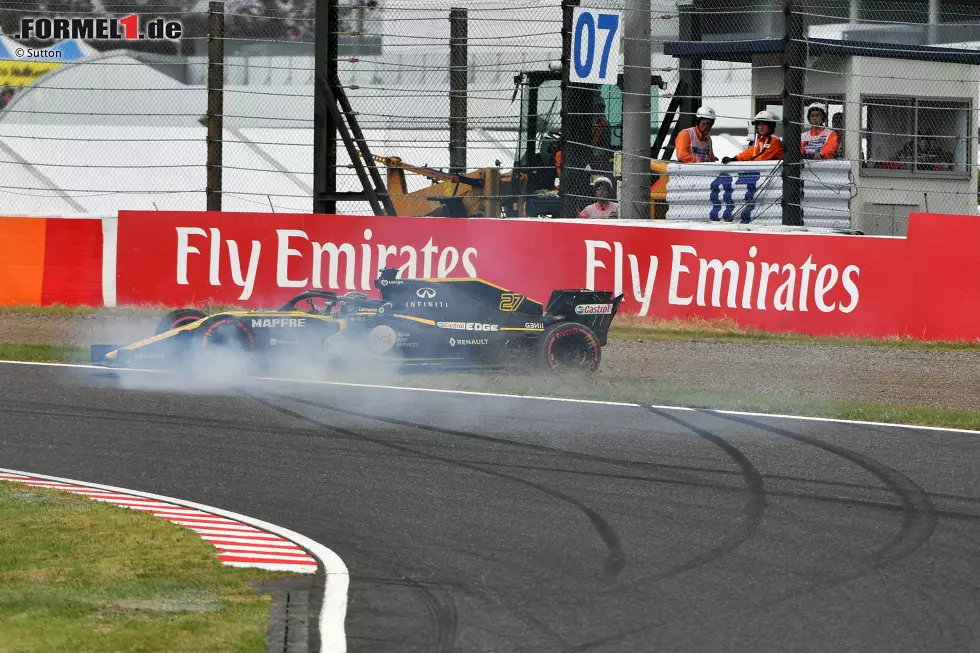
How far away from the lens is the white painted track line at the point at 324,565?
5148 millimetres

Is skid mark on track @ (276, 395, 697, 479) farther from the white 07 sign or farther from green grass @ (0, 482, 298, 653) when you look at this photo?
the white 07 sign

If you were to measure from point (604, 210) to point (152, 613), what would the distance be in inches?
467

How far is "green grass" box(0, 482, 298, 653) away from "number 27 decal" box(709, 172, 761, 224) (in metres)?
11.1

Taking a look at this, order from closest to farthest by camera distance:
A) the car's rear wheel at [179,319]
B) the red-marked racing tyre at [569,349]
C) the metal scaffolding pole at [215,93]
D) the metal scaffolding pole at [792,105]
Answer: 1. the car's rear wheel at [179,319]
2. the red-marked racing tyre at [569,349]
3. the metal scaffolding pole at [792,105]
4. the metal scaffolding pole at [215,93]

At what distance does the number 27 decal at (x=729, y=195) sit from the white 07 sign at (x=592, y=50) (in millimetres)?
2060

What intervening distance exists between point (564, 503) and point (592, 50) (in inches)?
380

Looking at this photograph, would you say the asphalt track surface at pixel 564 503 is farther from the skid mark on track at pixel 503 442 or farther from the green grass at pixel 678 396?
the green grass at pixel 678 396

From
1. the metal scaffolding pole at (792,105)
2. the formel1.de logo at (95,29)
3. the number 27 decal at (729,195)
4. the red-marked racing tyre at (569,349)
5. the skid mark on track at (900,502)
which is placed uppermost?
the formel1.de logo at (95,29)

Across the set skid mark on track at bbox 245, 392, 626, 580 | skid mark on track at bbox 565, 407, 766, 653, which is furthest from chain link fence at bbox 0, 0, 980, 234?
skid mark on track at bbox 565, 407, 766, 653

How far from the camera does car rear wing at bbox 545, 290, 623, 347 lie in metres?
12.2

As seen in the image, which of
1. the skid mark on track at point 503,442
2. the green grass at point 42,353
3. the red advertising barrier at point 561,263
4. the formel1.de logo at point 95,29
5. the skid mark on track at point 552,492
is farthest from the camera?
the formel1.de logo at point 95,29

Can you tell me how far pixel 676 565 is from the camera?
6223 mm

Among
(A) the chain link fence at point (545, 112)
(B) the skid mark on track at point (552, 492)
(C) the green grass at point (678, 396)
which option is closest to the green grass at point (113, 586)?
(B) the skid mark on track at point (552, 492)

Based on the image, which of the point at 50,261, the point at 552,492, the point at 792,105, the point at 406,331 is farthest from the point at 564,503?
the point at 50,261
